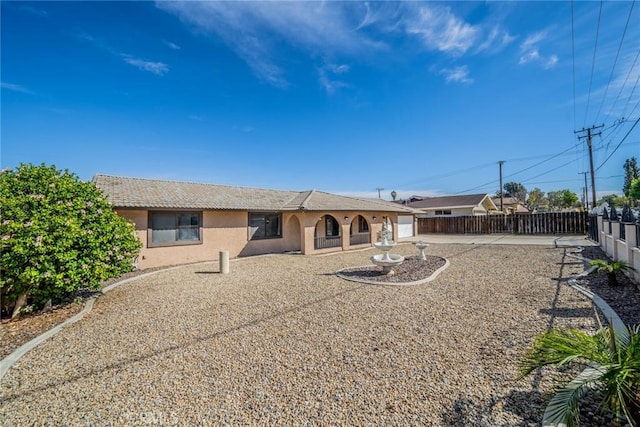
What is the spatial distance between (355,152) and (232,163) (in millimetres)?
11228

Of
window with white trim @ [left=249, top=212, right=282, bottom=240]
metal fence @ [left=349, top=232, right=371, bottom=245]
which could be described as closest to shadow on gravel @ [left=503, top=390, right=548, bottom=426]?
window with white trim @ [left=249, top=212, right=282, bottom=240]

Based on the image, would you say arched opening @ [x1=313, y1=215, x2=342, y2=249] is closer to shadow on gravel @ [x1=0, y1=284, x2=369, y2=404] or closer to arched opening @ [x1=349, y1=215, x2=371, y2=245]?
arched opening @ [x1=349, y1=215, x2=371, y2=245]

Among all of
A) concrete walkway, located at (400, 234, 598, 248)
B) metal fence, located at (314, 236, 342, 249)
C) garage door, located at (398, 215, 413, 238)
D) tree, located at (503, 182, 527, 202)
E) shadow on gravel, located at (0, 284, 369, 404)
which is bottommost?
shadow on gravel, located at (0, 284, 369, 404)

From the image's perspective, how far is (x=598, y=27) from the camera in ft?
30.3

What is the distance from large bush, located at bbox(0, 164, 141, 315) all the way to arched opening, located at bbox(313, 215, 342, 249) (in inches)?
443

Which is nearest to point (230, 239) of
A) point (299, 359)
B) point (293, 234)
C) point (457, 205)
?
point (293, 234)

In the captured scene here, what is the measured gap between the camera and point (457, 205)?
36188 mm

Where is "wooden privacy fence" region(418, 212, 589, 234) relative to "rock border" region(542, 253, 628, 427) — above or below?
above

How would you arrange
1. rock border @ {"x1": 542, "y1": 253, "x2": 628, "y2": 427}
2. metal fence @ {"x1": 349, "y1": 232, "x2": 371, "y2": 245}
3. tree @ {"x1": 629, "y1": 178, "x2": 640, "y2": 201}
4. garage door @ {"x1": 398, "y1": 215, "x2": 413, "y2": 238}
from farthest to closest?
tree @ {"x1": 629, "y1": 178, "x2": 640, "y2": 201} < garage door @ {"x1": 398, "y1": 215, "x2": 413, "y2": 238} < metal fence @ {"x1": 349, "y1": 232, "x2": 371, "y2": 245} < rock border @ {"x1": 542, "y1": 253, "x2": 628, "y2": 427}

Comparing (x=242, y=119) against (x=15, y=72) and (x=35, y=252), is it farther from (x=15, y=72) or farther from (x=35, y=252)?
(x=35, y=252)

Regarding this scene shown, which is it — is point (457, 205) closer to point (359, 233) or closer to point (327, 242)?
point (359, 233)

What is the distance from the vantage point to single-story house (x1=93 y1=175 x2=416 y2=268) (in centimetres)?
1252

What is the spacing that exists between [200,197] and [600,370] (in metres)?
15.6

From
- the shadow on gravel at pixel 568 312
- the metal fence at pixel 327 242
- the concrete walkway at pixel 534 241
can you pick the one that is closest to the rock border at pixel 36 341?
the shadow on gravel at pixel 568 312
